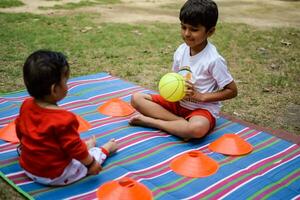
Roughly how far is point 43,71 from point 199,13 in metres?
1.45

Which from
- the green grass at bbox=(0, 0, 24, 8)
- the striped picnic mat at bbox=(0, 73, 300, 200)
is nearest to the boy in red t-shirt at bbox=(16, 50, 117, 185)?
the striped picnic mat at bbox=(0, 73, 300, 200)

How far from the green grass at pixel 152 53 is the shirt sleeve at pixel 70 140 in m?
2.11

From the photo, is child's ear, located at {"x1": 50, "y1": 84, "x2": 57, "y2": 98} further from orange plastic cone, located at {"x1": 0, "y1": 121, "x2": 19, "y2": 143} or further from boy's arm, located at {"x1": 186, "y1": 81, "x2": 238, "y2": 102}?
boy's arm, located at {"x1": 186, "y1": 81, "x2": 238, "y2": 102}

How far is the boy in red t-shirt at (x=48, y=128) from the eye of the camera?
2.50 m

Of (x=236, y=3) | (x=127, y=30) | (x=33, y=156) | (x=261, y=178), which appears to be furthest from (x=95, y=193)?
(x=236, y=3)

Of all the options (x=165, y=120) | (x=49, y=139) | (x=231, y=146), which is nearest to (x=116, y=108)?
(x=165, y=120)

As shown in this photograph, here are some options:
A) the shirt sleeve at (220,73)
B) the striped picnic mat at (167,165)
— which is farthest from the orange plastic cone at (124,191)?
the shirt sleeve at (220,73)

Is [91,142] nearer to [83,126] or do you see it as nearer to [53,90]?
[83,126]

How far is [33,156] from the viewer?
2645mm

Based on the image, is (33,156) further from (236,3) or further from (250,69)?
(236,3)

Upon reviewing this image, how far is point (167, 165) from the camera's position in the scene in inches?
121

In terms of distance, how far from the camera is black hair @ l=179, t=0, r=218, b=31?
3.31m

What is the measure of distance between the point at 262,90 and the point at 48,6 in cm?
Answer: 631

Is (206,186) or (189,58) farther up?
(189,58)
